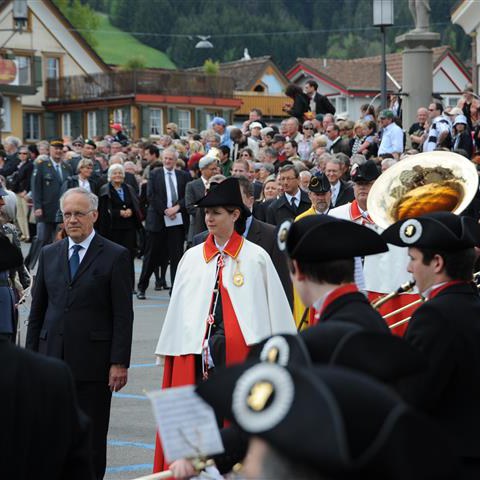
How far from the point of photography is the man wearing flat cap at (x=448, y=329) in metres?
3.96

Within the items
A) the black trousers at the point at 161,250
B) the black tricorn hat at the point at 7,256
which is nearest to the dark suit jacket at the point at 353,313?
the black tricorn hat at the point at 7,256

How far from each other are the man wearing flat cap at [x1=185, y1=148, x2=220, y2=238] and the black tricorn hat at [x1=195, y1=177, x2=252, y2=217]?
5.86 m

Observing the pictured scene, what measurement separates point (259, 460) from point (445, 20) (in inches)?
4594

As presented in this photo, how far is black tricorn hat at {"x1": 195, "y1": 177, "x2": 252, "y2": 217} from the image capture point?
7.47 metres

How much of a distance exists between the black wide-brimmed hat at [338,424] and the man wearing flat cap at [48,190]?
632 inches

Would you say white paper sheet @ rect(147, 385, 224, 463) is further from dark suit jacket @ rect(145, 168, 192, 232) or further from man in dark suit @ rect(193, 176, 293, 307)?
dark suit jacket @ rect(145, 168, 192, 232)

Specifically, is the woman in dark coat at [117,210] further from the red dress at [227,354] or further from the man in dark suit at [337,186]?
the red dress at [227,354]

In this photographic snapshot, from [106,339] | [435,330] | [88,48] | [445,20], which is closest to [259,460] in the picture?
[435,330]

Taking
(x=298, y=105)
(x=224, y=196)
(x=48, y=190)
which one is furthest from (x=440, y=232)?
(x=298, y=105)

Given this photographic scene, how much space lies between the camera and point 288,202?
11828 mm

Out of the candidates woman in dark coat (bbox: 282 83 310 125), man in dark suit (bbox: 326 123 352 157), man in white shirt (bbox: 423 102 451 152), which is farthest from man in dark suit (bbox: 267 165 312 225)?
woman in dark coat (bbox: 282 83 310 125)

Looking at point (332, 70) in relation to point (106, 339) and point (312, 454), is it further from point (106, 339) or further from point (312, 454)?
point (312, 454)

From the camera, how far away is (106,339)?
7.31 meters

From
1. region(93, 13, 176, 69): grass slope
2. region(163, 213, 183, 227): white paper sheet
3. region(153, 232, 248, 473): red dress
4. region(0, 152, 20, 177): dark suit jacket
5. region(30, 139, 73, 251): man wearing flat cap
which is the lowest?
region(153, 232, 248, 473): red dress
